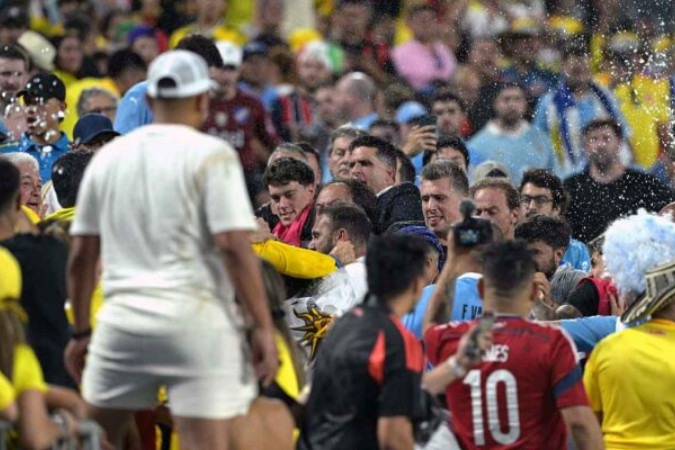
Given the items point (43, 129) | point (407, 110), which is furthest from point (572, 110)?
point (43, 129)

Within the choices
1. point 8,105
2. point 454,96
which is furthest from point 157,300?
point 454,96

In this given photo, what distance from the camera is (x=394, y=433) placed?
732 cm

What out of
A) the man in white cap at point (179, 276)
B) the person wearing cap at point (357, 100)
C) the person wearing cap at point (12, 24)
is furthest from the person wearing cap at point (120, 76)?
the man in white cap at point (179, 276)

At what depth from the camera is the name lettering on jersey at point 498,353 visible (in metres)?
7.93

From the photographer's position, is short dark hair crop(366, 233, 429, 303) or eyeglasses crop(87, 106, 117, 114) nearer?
short dark hair crop(366, 233, 429, 303)

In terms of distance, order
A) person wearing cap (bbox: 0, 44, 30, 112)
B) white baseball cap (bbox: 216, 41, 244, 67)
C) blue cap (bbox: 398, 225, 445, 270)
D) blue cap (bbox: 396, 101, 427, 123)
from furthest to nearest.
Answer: blue cap (bbox: 396, 101, 427, 123) < white baseball cap (bbox: 216, 41, 244, 67) < person wearing cap (bbox: 0, 44, 30, 112) < blue cap (bbox: 398, 225, 445, 270)

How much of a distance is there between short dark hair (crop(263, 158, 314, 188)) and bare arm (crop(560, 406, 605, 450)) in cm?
426

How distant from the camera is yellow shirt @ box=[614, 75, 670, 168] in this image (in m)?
16.8

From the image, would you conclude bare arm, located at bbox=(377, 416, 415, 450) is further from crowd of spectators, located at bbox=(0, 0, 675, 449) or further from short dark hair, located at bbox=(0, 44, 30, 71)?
short dark hair, located at bbox=(0, 44, 30, 71)

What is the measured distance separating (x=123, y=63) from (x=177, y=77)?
33.4 ft

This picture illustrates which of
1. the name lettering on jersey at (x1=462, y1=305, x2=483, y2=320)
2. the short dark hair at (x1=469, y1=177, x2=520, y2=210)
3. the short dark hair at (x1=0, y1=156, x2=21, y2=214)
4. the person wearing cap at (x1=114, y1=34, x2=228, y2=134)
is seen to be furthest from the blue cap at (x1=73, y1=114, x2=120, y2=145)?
the short dark hair at (x1=0, y1=156, x2=21, y2=214)

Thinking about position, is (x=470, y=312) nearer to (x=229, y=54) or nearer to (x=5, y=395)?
(x=5, y=395)

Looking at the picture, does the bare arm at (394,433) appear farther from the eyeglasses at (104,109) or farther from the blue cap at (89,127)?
the eyeglasses at (104,109)

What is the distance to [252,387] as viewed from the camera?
7.53 meters
